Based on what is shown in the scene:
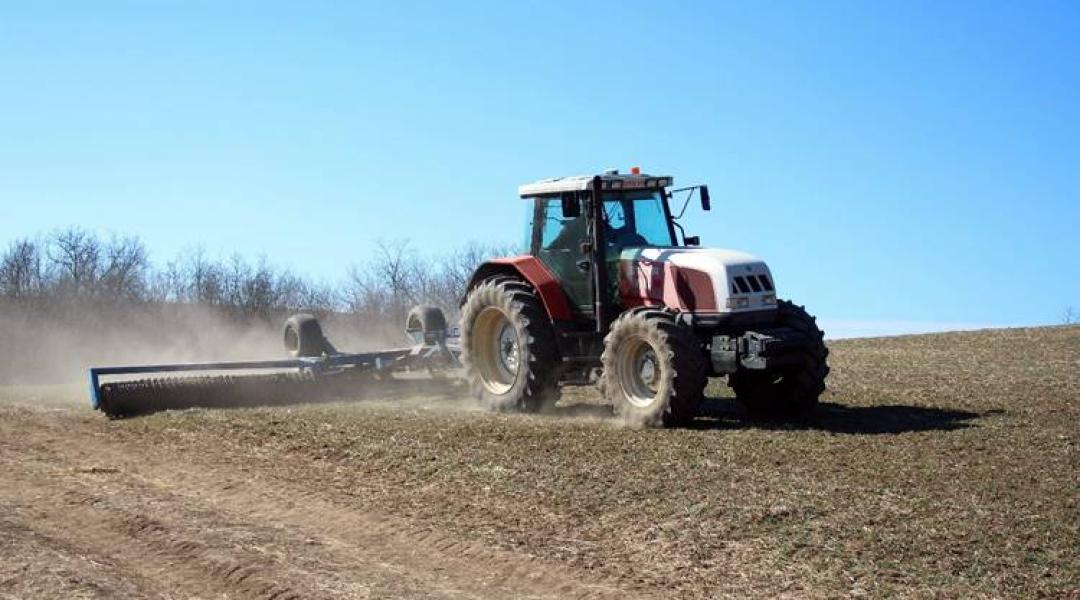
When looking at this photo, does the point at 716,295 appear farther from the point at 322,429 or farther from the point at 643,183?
the point at 322,429

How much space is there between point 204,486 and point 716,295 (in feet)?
16.9

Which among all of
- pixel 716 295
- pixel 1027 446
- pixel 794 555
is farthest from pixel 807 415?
pixel 794 555

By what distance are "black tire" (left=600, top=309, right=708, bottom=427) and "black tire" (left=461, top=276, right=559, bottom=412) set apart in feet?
2.80

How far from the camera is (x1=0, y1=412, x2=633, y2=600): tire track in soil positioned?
723cm

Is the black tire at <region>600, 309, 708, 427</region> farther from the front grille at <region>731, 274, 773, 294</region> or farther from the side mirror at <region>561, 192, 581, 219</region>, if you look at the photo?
the side mirror at <region>561, 192, 581, 219</region>

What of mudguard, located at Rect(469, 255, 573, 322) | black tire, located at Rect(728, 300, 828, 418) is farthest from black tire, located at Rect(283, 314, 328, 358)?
black tire, located at Rect(728, 300, 828, 418)

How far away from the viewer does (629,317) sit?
11.6 metres

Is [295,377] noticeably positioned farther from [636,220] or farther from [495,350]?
[636,220]

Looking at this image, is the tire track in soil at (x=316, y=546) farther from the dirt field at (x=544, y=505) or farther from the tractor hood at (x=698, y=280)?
the tractor hood at (x=698, y=280)

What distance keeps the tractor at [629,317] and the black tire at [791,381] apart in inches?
0.5

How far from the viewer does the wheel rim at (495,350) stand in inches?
532

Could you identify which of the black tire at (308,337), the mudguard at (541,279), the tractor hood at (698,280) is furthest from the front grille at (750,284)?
the black tire at (308,337)

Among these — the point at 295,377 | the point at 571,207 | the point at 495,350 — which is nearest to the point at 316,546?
the point at 571,207

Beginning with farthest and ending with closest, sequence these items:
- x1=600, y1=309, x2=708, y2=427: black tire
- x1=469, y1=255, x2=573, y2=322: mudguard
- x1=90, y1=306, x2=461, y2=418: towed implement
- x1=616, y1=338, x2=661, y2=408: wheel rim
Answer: x1=90, y1=306, x2=461, y2=418: towed implement
x1=469, y1=255, x2=573, y2=322: mudguard
x1=616, y1=338, x2=661, y2=408: wheel rim
x1=600, y1=309, x2=708, y2=427: black tire
